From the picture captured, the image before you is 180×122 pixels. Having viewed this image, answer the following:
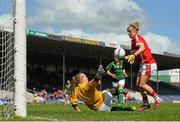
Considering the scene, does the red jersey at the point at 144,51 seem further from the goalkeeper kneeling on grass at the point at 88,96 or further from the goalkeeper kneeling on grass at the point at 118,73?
the goalkeeper kneeling on grass at the point at 118,73

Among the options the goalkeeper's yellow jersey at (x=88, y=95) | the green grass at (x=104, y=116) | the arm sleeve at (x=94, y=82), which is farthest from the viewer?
the goalkeeper's yellow jersey at (x=88, y=95)

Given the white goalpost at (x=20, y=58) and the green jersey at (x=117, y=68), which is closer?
the white goalpost at (x=20, y=58)

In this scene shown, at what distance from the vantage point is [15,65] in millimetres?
7324

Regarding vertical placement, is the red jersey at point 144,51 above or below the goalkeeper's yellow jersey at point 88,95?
above

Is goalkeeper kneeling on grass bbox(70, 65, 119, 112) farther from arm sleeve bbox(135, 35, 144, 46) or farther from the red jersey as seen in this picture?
arm sleeve bbox(135, 35, 144, 46)

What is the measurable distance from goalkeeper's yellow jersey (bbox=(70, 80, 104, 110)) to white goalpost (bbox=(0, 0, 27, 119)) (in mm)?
2543

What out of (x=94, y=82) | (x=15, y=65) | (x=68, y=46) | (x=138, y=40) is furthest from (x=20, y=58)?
(x=68, y=46)

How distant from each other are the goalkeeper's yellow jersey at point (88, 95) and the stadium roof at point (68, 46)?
3010 cm

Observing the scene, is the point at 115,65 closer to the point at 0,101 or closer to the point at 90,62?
the point at 0,101

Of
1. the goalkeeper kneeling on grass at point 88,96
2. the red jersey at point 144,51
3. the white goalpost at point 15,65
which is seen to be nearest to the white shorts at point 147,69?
the red jersey at point 144,51

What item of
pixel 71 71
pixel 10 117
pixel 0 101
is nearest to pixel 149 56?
pixel 0 101

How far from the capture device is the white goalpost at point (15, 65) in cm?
729

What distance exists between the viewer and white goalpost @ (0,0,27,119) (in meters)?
7.29

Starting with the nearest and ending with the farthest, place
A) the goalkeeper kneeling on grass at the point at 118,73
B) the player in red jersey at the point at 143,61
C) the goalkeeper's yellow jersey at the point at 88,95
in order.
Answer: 1. the goalkeeper's yellow jersey at the point at 88,95
2. the player in red jersey at the point at 143,61
3. the goalkeeper kneeling on grass at the point at 118,73
